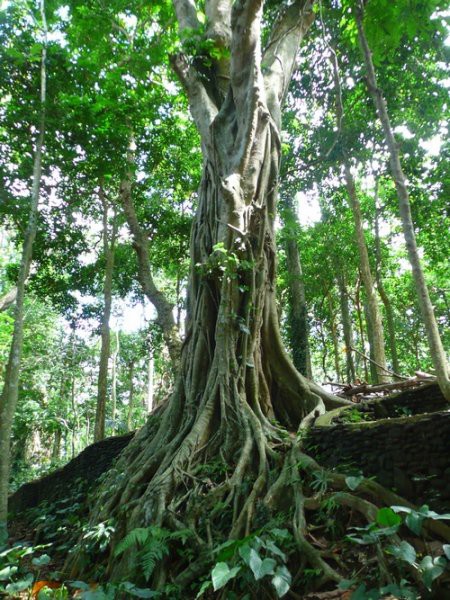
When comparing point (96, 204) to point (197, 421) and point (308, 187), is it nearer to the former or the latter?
point (308, 187)

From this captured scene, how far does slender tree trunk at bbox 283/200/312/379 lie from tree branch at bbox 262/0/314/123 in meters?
3.74

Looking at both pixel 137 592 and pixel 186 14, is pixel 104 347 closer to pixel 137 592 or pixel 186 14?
pixel 186 14

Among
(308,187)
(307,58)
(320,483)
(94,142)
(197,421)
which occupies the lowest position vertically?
(320,483)

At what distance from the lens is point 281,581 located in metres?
2.14

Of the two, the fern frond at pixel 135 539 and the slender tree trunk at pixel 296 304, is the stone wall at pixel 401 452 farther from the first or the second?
the slender tree trunk at pixel 296 304

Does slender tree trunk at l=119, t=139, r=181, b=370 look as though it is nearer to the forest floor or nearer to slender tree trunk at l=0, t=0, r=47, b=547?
the forest floor

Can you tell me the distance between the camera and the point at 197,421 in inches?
166

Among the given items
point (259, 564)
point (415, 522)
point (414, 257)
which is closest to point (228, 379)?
point (414, 257)

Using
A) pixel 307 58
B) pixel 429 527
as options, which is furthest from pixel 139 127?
pixel 429 527

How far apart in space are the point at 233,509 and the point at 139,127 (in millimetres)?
6983

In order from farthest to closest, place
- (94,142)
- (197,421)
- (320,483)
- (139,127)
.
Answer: (139,127), (94,142), (197,421), (320,483)

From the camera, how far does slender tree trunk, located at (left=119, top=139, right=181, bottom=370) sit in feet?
26.2

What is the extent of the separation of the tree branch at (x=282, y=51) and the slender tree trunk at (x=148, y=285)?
269 cm

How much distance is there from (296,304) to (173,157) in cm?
439
